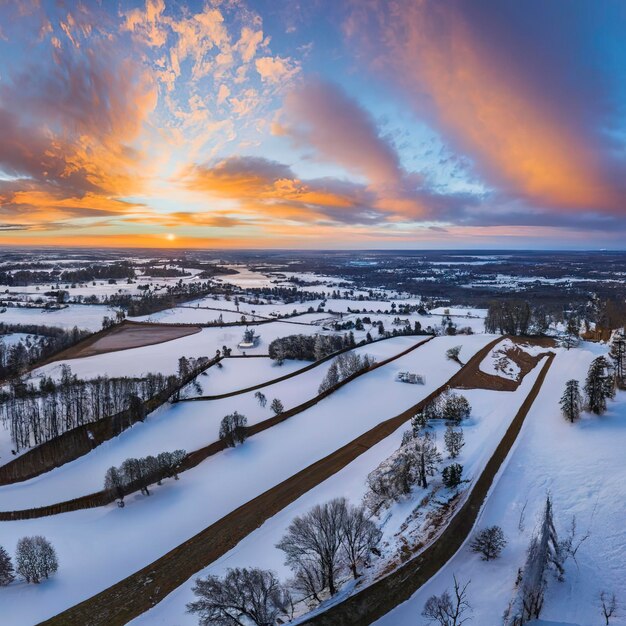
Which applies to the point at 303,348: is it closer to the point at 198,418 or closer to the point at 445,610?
the point at 198,418

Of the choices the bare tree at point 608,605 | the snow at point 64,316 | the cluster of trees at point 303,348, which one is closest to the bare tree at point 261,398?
the cluster of trees at point 303,348

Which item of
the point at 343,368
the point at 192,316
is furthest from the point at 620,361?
the point at 192,316

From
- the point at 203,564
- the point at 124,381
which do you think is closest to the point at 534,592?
the point at 203,564

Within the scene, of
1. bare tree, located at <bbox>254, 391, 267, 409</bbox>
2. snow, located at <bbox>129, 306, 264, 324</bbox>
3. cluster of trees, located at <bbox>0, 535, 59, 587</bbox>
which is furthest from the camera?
snow, located at <bbox>129, 306, 264, 324</bbox>

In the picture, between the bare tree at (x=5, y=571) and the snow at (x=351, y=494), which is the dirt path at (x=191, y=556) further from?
the bare tree at (x=5, y=571)

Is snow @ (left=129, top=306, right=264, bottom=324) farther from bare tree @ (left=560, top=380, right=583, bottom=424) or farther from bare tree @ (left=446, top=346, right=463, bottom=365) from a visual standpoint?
bare tree @ (left=560, top=380, right=583, bottom=424)

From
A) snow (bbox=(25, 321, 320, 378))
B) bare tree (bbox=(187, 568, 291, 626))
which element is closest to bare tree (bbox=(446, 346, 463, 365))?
snow (bbox=(25, 321, 320, 378))
